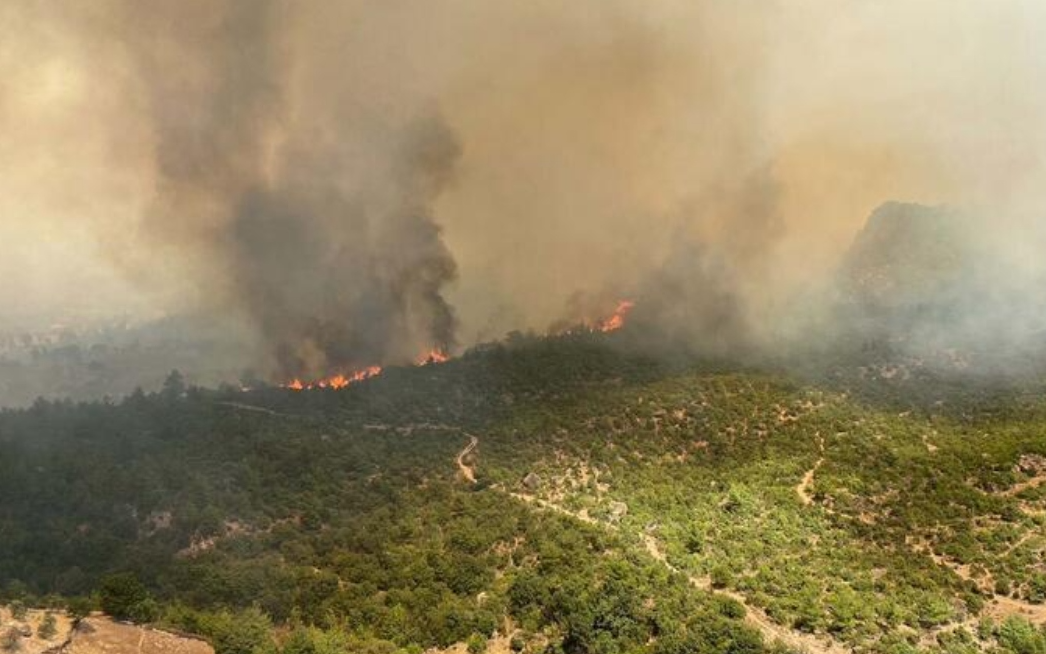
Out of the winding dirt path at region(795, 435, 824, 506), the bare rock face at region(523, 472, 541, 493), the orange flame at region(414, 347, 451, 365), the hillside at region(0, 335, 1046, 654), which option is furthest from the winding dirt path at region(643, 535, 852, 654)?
the orange flame at region(414, 347, 451, 365)

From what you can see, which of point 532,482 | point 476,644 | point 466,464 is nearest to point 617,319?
point 466,464

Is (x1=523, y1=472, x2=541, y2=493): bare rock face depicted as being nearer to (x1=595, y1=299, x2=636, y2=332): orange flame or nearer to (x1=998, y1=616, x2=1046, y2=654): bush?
(x1=998, y1=616, x2=1046, y2=654): bush

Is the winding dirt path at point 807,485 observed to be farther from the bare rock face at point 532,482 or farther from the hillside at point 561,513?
the bare rock face at point 532,482

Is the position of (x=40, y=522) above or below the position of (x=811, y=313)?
below

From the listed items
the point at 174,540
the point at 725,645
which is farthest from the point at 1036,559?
the point at 174,540

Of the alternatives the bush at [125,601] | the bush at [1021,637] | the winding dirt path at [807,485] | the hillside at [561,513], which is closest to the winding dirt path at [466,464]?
the hillside at [561,513]

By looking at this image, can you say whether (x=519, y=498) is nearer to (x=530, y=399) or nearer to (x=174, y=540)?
(x=530, y=399)
